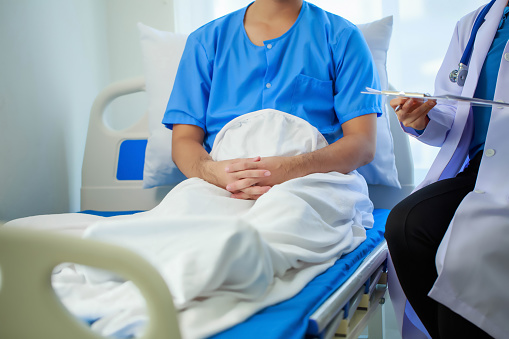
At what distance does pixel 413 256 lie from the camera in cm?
116

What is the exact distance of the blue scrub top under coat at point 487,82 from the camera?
134 cm

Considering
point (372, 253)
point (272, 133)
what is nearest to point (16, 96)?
point (272, 133)

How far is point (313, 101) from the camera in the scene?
1591 millimetres

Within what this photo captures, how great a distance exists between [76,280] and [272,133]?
73 cm

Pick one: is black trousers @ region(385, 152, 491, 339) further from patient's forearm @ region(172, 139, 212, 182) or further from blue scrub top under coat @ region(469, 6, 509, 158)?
patient's forearm @ region(172, 139, 212, 182)

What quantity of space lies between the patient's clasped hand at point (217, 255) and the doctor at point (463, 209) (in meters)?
0.18

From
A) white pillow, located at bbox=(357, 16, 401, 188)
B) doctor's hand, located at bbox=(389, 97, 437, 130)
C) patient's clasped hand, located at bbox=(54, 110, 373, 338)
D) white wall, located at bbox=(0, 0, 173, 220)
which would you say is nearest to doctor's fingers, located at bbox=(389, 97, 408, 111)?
doctor's hand, located at bbox=(389, 97, 437, 130)

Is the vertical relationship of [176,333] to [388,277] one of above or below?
above

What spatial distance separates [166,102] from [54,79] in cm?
61

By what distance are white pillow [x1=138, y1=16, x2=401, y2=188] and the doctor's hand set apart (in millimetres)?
463

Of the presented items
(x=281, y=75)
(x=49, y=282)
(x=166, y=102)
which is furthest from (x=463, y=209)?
(x=166, y=102)

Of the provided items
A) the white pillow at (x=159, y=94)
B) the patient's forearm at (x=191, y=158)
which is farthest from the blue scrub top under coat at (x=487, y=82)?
the white pillow at (x=159, y=94)

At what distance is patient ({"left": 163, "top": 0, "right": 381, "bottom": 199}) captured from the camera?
155 cm

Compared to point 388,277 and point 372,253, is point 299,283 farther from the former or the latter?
point 388,277
